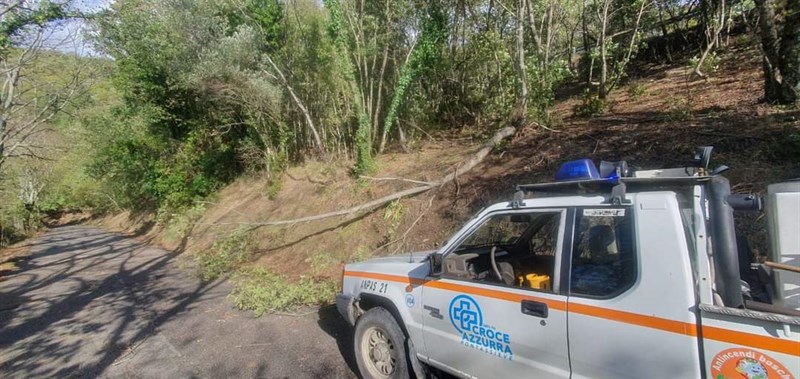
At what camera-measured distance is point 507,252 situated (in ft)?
12.5

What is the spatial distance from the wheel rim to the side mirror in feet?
3.19

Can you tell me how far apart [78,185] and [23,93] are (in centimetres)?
3472

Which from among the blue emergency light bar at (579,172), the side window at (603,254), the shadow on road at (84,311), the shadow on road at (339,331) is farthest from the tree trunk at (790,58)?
the shadow on road at (84,311)

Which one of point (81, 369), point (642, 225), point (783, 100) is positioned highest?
point (783, 100)

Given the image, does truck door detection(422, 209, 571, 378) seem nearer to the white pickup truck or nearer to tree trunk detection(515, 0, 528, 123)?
the white pickup truck

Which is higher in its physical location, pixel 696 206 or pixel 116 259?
pixel 696 206

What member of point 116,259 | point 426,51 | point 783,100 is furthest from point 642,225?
point 116,259

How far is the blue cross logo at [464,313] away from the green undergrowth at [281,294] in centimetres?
383

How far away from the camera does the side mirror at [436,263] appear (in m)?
3.24

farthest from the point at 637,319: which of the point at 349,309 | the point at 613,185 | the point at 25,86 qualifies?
the point at 25,86

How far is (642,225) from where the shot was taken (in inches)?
91.0

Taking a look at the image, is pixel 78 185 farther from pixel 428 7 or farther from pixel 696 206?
pixel 696 206

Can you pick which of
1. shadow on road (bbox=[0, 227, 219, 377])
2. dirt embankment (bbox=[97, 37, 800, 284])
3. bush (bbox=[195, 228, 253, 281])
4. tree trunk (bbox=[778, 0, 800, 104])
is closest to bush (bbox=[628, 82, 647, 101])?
dirt embankment (bbox=[97, 37, 800, 284])

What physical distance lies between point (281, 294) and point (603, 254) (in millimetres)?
5465
